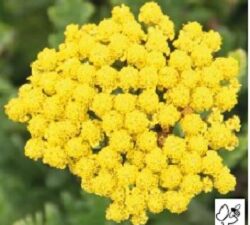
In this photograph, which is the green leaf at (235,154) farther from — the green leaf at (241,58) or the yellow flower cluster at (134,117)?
the yellow flower cluster at (134,117)

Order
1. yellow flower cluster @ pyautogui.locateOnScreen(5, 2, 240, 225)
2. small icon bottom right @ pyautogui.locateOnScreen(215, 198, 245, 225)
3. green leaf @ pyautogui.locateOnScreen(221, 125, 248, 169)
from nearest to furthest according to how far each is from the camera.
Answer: yellow flower cluster @ pyautogui.locateOnScreen(5, 2, 240, 225)
small icon bottom right @ pyautogui.locateOnScreen(215, 198, 245, 225)
green leaf @ pyautogui.locateOnScreen(221, 125, 248, 169)

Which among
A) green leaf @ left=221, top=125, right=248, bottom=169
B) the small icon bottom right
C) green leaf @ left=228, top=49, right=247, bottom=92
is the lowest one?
the small icon bottom right

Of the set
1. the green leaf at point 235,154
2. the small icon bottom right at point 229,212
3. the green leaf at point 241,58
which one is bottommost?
the small icon bottom right at point 229,212

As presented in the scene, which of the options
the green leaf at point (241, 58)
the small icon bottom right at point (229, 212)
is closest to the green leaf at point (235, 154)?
the small icon bottom right at point (229, 212)

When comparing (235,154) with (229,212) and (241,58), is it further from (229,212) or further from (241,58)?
(241,58)

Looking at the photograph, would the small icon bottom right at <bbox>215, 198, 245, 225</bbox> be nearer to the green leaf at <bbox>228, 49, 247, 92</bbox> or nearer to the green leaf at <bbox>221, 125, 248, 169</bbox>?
the green leaf at <bbox>221, 125, 248, 169</bbox>

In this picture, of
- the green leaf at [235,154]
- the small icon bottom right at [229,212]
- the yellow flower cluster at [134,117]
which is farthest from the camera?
the green leaf at [235,154]

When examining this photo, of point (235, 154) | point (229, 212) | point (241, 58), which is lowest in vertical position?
point (229, 212)

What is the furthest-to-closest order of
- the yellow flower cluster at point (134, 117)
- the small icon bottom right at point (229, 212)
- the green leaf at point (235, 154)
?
the green leaf at point (235, 154), the small icon bottom right at point (229, 212), the yellow flower cluster at point (134, 117)

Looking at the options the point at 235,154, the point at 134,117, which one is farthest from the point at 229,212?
the point at 134,117

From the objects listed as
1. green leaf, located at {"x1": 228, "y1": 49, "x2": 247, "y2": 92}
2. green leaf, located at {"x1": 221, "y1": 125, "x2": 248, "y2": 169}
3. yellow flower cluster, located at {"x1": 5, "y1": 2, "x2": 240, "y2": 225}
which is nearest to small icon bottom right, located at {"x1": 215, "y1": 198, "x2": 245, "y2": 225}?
green leaf, located at {"x1": 221, "y1": 125, "x2": 248, "y2": 169}
